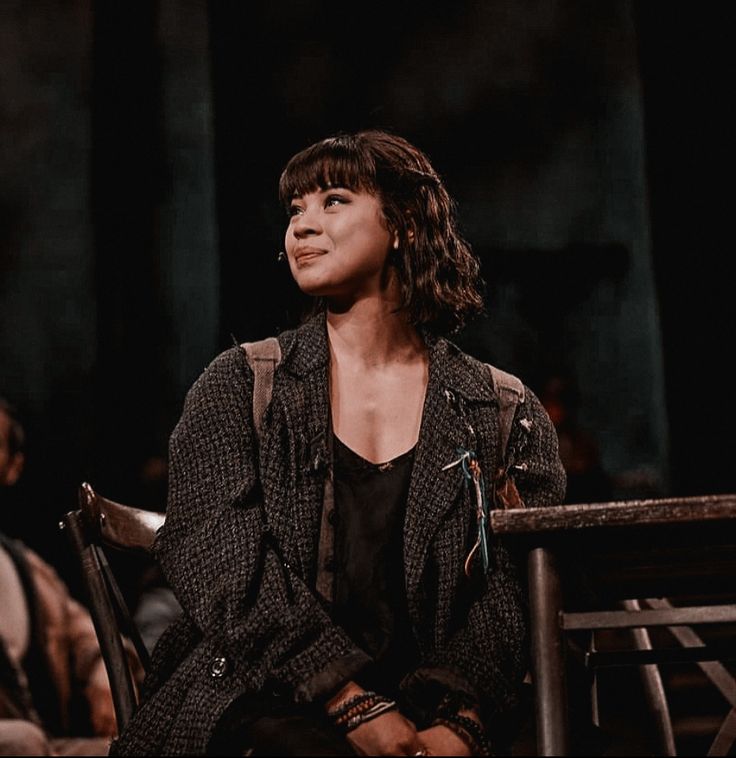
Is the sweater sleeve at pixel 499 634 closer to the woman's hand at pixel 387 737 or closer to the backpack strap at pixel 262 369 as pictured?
the woman's hand at pixel 387 737

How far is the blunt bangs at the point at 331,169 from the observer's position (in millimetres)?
2088

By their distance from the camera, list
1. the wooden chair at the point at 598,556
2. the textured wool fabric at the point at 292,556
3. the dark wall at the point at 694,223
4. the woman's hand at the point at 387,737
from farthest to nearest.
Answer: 1. the dark wall at the point at 694,223
2. the textured wool fabric at the point at 292,556
3. the woman's hand at the point at 387,737
4. the wooden chair at the point at 598,556

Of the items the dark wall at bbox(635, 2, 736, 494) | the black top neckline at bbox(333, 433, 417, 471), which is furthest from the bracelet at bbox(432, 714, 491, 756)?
the dark wall at bbox(635, 2, 736, 494)

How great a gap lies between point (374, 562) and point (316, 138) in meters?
4.39

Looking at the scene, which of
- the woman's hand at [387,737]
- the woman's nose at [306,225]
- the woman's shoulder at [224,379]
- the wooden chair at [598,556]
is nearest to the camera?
the wooden chair at [598,556]

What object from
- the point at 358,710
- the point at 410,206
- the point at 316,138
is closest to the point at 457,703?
the point at 358,710

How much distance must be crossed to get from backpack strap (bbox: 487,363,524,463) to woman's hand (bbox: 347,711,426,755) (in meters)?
0.61

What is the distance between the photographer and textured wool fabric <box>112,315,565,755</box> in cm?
167

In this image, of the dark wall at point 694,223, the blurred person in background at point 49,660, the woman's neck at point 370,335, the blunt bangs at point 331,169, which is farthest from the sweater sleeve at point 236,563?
the dark wall at point 694,223

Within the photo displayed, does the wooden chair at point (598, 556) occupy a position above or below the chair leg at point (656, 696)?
above

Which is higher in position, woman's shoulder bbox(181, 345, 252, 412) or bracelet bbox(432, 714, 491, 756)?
woman's shoulder bbox(181, 345, 252, 412)

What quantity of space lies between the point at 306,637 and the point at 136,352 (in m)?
4.03

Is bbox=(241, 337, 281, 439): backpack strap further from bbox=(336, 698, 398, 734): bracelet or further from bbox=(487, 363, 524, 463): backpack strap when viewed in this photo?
bbox=(336, 698, 398, 734): bracelet

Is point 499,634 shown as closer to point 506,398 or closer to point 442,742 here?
point 442,742
